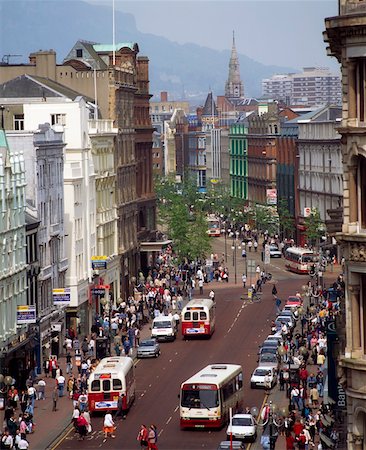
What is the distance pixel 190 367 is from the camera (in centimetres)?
10419

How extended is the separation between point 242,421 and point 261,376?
15.8 metres

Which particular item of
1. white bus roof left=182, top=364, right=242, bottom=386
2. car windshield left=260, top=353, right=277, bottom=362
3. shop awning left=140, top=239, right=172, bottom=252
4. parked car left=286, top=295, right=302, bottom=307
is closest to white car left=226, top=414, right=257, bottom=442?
white bus roof left=182, top=364, right=242, bottom=386

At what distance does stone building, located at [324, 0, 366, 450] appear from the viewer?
4175 cm

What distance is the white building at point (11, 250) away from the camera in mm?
96438

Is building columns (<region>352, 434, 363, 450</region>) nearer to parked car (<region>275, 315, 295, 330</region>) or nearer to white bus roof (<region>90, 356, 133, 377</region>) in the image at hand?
white bus roof (<region>90, 356, 133, 377</region>)

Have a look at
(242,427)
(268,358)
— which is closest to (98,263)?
(268,358)

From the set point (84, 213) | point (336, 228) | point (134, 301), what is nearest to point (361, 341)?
point (336, 228)

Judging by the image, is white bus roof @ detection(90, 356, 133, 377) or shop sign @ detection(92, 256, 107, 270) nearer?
white bus roof @ detection(90, 356, 133, 377)

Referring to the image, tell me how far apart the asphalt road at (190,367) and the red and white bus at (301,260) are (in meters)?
8.22

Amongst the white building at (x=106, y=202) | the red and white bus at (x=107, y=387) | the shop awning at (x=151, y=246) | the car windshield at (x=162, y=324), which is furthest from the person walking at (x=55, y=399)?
the shop awning at (x=151, y=246)

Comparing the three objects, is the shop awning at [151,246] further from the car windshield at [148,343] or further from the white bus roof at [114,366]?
the white bus roof at [114,366]

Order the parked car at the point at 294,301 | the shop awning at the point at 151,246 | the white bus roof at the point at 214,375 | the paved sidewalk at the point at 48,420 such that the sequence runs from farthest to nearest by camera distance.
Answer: the shop awning at the point at 151,246 → the parked car at the point at 294,301 → the white bus roof at the point at 214,375 → the paved sidewalk at the point at 48,420

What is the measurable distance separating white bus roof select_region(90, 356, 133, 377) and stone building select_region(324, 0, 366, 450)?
43841 millimetres

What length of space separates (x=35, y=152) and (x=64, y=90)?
1430 inches
